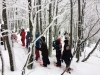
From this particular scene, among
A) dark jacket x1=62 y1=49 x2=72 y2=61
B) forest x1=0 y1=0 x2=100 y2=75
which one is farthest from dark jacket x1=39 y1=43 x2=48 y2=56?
dark jacket x1=62 y1=49 x2=72 y2=61

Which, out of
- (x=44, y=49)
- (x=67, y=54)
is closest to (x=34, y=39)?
(x=44, y=49)

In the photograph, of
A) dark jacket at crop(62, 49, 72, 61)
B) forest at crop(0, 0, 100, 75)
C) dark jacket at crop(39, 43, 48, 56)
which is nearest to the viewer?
forest at crop(0, 0, 100, 75)

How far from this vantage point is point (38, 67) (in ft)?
27.5

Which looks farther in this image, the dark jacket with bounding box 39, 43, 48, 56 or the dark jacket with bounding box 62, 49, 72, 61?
the dark jacket with bounding box 62, 49, 72, 61

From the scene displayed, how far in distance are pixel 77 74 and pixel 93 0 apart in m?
6.77

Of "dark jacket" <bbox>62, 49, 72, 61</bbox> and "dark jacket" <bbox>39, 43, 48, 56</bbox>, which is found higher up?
"dark jacket" <bbox>39, 43, 48, 56</bbox>

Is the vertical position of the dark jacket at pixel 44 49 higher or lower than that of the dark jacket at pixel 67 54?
higher

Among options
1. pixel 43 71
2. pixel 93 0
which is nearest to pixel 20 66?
pixel 43 71

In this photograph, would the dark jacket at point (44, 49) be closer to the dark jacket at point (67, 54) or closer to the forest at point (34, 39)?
the forest at point (34, 39)

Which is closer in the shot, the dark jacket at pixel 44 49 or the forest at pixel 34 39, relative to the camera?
the forest at pixel 34 39

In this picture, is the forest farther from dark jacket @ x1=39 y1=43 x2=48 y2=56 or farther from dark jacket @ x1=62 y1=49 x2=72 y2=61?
dark jacket @ x1=62 y1=49 x2=72 y2=61

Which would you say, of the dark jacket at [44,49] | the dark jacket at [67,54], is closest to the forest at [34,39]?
the dark jacket at [44,49]

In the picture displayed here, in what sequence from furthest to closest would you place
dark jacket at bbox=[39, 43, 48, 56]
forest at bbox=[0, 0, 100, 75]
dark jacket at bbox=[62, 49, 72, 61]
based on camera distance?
dark jacket at bbox=[62, 49, 72, 61] → dark jacket at bbox=[39, 43, 48, 56] → forest at bbox=[0, 0, 100, 75]

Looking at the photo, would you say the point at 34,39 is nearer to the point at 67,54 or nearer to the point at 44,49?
the point at 44,49
